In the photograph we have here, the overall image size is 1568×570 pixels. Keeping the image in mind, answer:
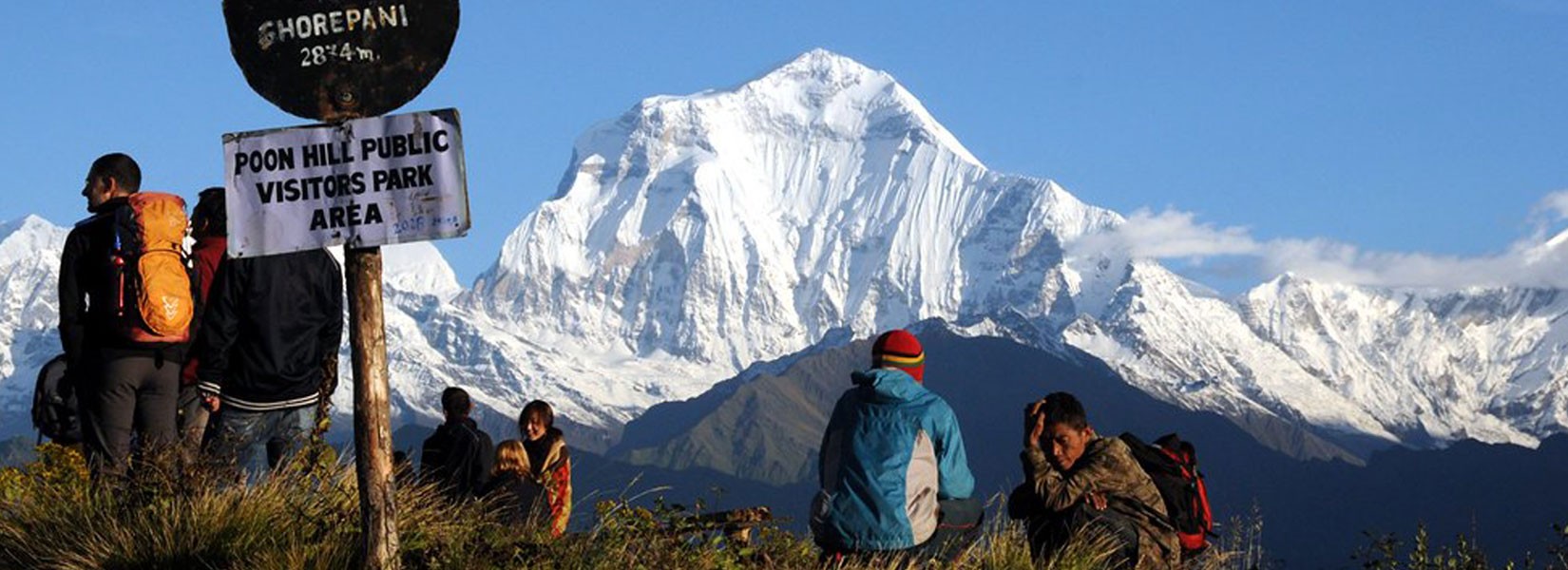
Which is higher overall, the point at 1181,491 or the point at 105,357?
the point at 105,357

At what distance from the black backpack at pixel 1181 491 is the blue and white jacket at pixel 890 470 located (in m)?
1.27

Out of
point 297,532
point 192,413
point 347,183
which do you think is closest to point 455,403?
point 192,413

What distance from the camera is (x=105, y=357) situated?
1141 centimetres

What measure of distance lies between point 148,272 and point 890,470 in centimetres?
407

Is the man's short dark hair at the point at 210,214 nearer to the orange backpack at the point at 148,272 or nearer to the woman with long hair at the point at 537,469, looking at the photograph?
the orange backpack at the point at 148,272

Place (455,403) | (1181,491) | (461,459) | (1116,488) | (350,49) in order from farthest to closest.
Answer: (455,403)
(461,459)
(1181,491)
(1116,488)
(350,49)

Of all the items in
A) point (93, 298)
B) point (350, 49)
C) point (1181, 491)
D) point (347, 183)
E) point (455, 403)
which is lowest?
point (1181, 491)

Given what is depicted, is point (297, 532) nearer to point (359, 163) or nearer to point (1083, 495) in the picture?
point (359, 163)

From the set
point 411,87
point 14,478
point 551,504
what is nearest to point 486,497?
point 551,504

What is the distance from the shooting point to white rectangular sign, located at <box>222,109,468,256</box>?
27.6 ft

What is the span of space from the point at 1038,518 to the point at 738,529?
1.59 metres

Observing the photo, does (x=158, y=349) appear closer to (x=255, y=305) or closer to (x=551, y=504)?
(x=255, y=305)

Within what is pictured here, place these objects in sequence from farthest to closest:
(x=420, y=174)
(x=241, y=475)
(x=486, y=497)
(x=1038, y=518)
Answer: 1. (x=486, y=497)
2. (x=1038, y=518)
3. (x=241, y=475)
4. (x=420, y=174)

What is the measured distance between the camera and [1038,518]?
36.6 ft
